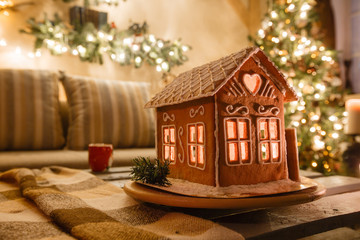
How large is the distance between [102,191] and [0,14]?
198cm

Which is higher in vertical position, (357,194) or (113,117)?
(113,117)

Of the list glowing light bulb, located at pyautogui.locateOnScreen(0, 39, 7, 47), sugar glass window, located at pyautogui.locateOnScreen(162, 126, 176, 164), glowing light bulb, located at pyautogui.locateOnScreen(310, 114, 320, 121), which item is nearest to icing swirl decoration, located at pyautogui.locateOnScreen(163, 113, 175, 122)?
sugar glass window, located at pyautogui.locateOnScreen(162, 126, 176, 164)

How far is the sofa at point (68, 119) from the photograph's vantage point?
1736 millimetres

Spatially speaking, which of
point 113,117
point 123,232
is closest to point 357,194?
point 123,232

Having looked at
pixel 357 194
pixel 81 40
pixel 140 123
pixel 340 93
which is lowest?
pixel 357 194

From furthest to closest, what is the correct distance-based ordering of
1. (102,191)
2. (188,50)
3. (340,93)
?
(188,50), (340,93), (102,191)

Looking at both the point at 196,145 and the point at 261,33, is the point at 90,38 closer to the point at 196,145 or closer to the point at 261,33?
the point at 261,33

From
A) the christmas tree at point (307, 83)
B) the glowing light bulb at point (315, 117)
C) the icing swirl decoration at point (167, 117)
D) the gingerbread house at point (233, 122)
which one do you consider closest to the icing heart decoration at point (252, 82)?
the gingerbread house at point (233, 122)

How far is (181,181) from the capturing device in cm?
83

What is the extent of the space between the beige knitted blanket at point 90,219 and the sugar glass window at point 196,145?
0.16 metres

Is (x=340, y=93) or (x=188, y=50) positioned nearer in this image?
(x=340, y=93)

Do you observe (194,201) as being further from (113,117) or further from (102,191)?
(113,117)

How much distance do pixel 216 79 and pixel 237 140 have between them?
16cm

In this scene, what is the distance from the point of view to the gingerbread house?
0.73 m
